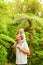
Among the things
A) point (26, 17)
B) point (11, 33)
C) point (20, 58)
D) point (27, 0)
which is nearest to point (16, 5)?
point (27, 0)

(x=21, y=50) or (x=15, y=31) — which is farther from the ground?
(x=21, y=50)

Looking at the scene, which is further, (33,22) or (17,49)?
(33,22)

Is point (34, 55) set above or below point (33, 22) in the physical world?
below

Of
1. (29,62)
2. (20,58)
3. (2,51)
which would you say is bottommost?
(29,62)

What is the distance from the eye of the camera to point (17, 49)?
575 cm

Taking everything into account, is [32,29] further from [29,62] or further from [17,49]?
[17,49]

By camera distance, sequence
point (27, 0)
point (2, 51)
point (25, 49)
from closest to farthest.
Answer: point (25, 49) → point (2, 51) → point (27, 0)

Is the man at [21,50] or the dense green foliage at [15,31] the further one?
the dense green foliage at [15,31]

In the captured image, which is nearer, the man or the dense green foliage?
the man

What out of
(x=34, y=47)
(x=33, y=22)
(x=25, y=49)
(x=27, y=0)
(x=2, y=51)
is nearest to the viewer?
(x=25, y=49)

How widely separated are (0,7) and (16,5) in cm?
962

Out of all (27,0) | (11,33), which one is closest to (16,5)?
(27,0)

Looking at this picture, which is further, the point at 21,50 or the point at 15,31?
the point at 15,31

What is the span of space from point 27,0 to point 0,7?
9.16 meters
